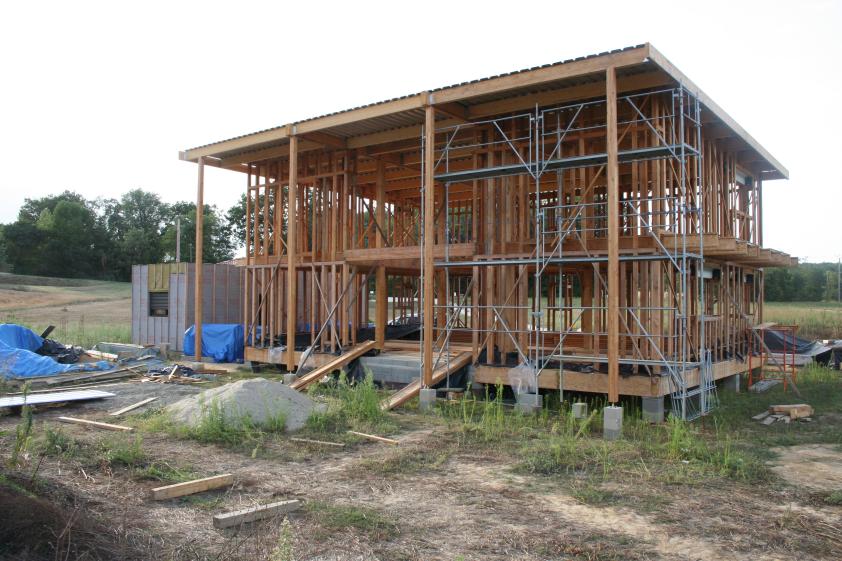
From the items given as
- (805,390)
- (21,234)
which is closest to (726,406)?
(805,390)

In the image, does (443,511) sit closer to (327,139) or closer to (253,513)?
(253,513)

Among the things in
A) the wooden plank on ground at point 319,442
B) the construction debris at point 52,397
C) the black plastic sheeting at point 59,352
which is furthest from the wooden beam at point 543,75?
the black plastic sheeting at point 59,352

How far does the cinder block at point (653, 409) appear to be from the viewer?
11.3m

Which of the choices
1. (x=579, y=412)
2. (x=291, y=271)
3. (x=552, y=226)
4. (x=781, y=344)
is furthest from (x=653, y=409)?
(x=781, y=344)

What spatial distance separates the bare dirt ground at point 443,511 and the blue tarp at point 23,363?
8.26 meters

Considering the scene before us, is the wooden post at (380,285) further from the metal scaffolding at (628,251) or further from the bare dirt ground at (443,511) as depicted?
the bare dirt ground at (443,511)

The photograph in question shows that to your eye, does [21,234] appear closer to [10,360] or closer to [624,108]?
[10,360]

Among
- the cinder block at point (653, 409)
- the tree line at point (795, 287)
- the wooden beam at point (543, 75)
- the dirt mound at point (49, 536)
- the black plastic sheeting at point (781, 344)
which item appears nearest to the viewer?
the dirt mound at point (49, 536)

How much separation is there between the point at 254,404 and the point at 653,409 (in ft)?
21.2

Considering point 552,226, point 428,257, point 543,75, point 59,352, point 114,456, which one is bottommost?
point 114,456

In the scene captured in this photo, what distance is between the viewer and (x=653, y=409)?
1138 centimetres

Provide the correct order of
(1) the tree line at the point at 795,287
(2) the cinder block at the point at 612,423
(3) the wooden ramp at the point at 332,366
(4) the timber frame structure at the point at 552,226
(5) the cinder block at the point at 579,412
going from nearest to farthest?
(2) the cinder block at the point at 612,423 < (5) the cinder block at the point at 579,412 < (4) the timber frame structure at the point at 552,226 < (3) the wooden ramp at the point at 332,366 < (1) the tree line at the point at 795,287

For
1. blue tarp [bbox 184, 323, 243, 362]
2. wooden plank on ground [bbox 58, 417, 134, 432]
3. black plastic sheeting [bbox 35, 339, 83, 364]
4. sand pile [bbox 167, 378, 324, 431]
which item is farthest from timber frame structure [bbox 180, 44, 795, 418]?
wooden plank on ground [bbox 58, 417, 134, 432]

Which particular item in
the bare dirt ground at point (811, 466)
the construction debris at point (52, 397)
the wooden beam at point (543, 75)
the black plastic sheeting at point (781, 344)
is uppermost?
the wooden beam at point (543, 75)
